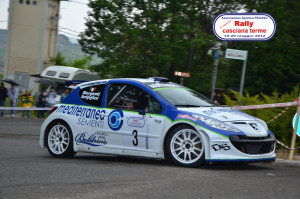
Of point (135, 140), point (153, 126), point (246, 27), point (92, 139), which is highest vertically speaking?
point (246, 27)

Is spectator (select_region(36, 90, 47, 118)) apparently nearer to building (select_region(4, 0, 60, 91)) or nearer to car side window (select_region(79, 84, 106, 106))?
car side window (select_region(79, 84, 106, 106))

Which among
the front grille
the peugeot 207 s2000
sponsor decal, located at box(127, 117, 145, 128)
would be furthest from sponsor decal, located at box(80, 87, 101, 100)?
the front grille

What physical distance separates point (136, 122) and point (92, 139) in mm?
1109

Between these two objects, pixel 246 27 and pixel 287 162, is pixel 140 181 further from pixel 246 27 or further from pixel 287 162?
pixel 246 27

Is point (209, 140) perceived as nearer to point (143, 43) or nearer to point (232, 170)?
point (232, 170)

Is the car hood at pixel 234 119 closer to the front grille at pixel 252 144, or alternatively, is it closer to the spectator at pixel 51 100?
the front grille at pixel 252 144

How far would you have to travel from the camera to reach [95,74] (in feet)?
104

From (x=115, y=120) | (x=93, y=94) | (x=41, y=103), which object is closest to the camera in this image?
(x=115, y=120)

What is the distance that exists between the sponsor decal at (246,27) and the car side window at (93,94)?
20.6 feet

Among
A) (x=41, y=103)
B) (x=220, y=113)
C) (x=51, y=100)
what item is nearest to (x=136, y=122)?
(x=220, y=113)

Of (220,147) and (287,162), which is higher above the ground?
(220,147)

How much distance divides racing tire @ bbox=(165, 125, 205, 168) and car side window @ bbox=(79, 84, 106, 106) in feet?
6.15

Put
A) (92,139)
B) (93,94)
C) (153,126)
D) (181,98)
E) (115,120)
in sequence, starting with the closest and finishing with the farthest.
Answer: (153,126)
(181,98)
(115,120)
(92,139)
(93,94)

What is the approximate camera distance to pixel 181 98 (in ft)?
30.2
